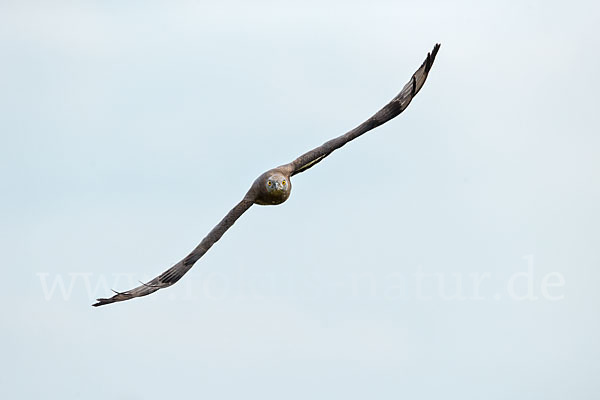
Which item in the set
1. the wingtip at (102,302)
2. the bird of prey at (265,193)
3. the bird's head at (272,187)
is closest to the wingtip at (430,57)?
the bird of prey at (265,193)

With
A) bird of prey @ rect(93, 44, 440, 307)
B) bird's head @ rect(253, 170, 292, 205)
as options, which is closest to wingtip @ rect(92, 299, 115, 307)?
bird of prey @ rect(93, 44, 440, 307)

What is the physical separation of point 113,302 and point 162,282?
1.86 m

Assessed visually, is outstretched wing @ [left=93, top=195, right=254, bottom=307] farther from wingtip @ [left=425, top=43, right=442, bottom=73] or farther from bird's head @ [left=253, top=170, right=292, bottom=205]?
wingtip @ [left=425, top=43, right=442, bottom=73]

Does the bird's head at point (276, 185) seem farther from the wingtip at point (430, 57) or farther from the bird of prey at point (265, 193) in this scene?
the wingtip at point (430, 57)

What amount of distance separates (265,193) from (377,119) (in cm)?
423

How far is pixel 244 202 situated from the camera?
34.0 metres

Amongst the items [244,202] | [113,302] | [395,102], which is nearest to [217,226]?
[244,202]

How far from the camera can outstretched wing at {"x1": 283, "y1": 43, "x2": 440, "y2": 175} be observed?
115 feet

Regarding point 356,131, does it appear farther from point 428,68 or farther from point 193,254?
point 193,254

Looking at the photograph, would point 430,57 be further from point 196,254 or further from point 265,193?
point 196,254

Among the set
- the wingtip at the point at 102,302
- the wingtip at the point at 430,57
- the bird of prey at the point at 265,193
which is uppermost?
the wingtip at the point at 430,57

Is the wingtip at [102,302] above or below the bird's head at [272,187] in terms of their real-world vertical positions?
below

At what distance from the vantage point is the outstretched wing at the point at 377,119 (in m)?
34.9

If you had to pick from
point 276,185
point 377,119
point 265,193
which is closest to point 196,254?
point 265,193
